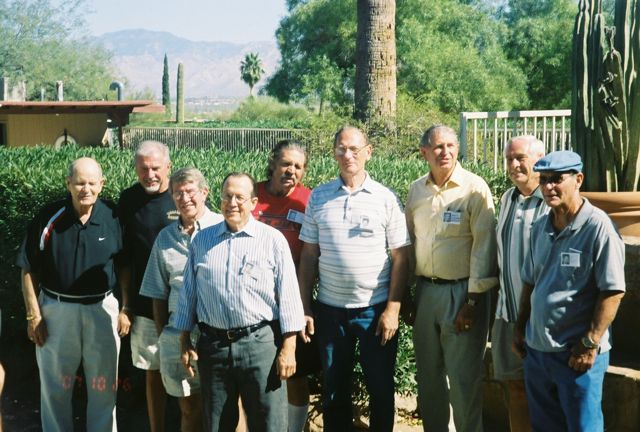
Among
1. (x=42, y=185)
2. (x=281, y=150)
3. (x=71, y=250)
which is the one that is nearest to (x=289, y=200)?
(x=281, y=150)

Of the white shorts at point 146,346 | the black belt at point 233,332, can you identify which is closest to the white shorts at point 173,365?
the white shorts at point 146,346

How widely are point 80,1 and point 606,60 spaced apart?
235ft

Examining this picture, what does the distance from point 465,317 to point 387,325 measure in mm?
446

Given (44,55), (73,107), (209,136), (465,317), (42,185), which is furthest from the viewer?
(44,55)

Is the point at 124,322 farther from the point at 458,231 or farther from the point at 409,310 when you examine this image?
the point at 458,231

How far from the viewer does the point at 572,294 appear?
14.3 feet

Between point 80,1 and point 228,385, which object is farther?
point 80,1

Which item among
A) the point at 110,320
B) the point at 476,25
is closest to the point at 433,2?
the point at 476,25

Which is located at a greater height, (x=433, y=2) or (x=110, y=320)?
(x=433, y=2)

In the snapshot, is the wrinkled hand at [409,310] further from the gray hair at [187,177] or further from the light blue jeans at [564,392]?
the gray hair at [187,177]

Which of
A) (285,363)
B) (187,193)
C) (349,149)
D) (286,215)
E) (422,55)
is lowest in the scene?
(285,363)

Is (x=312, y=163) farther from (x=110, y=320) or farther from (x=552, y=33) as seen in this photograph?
(x=552, y=33)

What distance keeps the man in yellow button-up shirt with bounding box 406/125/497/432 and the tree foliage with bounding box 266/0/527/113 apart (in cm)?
2288

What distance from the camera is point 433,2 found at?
134 ft
